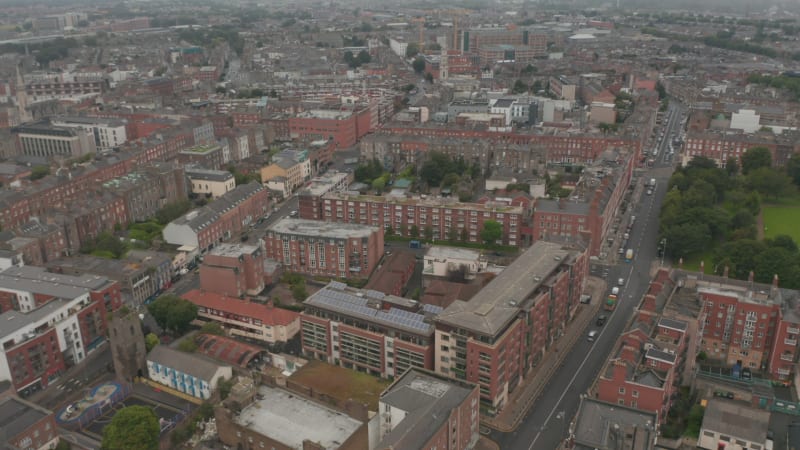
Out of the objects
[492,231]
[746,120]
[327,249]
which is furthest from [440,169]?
[746,120]

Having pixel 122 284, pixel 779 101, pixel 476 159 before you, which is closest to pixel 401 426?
pixel 122 284

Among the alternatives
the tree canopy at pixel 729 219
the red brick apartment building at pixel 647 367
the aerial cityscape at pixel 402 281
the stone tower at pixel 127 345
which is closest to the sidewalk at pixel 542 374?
the aerial cityscape at pixel 402 281

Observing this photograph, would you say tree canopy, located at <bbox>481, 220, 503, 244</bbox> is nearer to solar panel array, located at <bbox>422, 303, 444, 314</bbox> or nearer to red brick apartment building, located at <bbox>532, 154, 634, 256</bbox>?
red brick apartment building, located at <bbox>532, 154, 634, 256</bbox>

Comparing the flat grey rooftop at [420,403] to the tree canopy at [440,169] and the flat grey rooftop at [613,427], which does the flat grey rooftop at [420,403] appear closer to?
the flat grey rooftop at [613,427]

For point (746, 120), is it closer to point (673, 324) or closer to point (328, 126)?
point (328, 126)

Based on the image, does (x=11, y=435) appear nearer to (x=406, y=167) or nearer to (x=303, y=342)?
(x=303, y=342)
